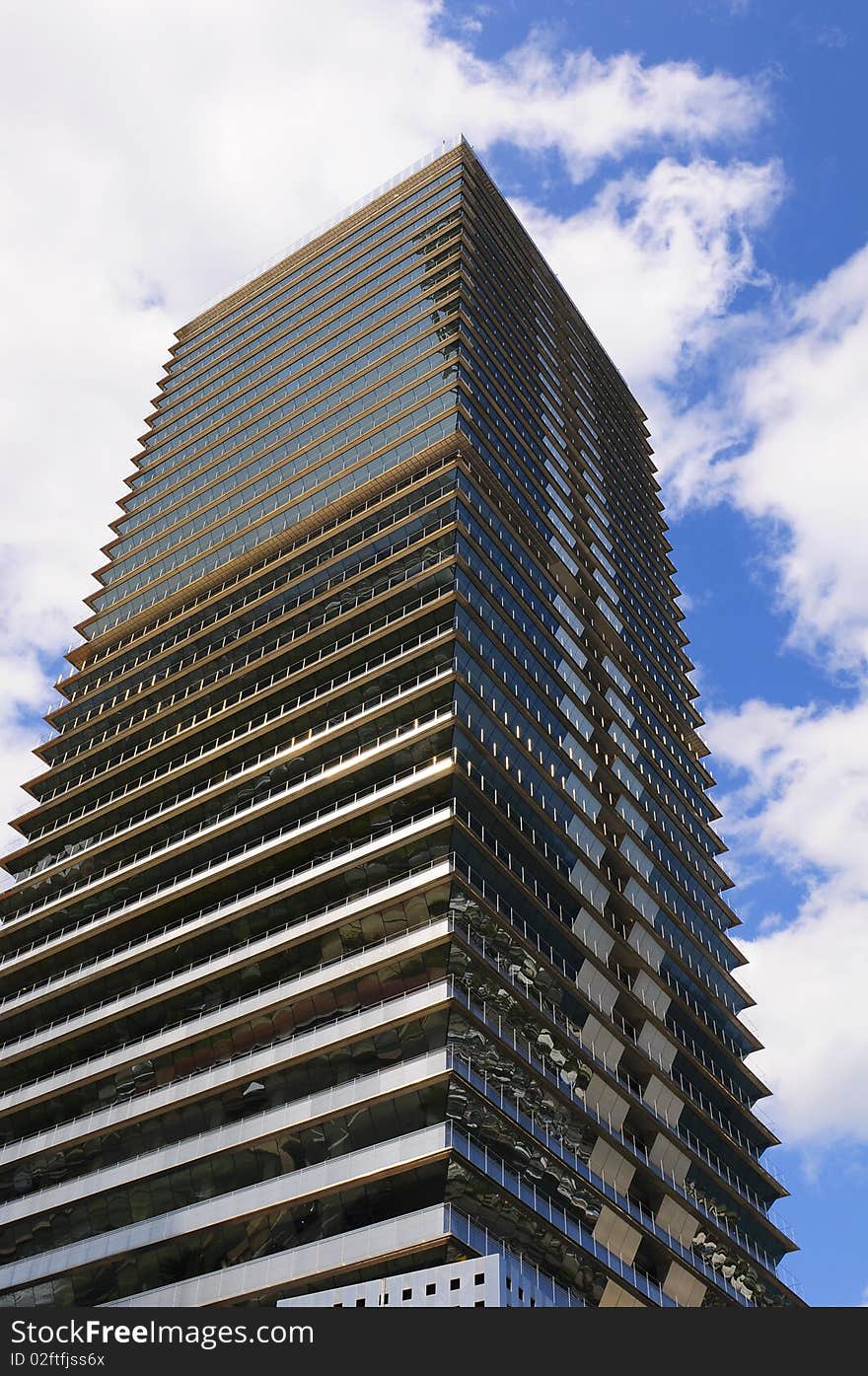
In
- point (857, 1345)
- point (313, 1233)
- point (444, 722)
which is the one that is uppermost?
point (444, 722)

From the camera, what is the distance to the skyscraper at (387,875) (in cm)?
5775

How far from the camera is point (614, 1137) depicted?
65562mm

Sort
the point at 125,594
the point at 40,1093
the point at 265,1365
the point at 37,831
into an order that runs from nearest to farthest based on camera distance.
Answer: the point at 265,1365
the point at 40,1093
the point at 37,831
the point at 125,594

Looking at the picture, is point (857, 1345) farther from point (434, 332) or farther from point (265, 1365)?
point (434, 332)

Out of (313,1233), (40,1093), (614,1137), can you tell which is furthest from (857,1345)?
(40,1093)

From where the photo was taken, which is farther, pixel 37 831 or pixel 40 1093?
pixel 37 831

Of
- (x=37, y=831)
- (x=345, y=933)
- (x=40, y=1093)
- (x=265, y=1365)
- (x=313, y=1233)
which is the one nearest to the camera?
(x=265, y=1365)

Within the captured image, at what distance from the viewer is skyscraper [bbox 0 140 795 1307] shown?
2274 inches

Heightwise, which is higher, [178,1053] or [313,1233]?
[178,1053]

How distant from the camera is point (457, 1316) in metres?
31.3

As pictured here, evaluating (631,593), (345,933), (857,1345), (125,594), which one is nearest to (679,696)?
(631,593)

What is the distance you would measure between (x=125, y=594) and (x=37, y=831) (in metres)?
21.8

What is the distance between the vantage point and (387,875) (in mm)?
65875

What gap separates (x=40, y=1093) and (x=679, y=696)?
57.5m
